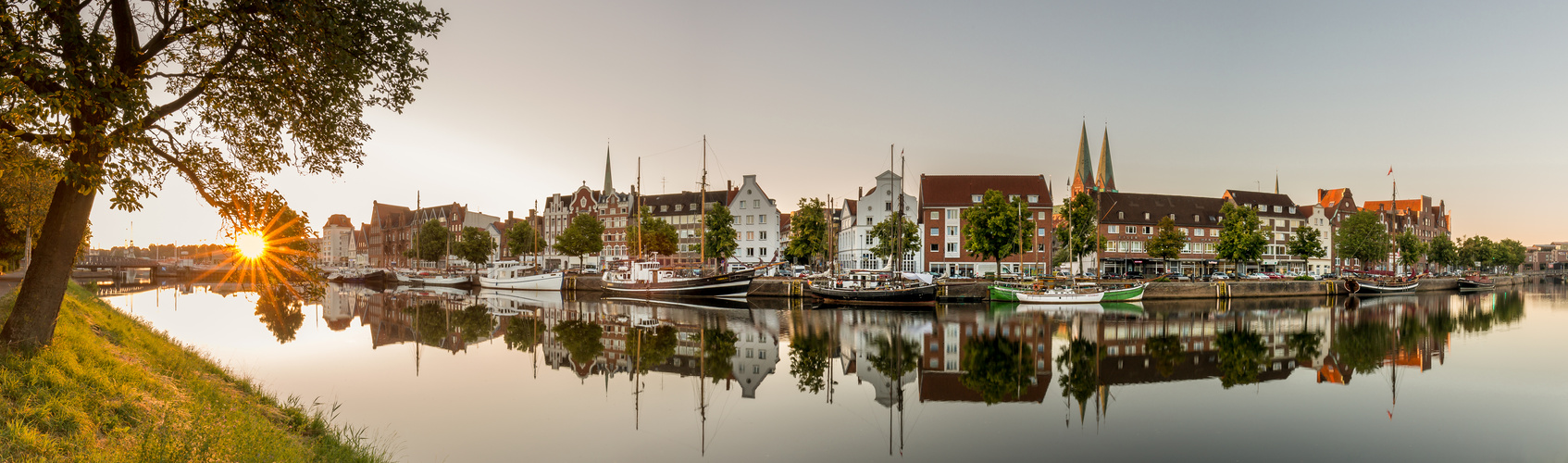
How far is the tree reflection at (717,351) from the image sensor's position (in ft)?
62.6

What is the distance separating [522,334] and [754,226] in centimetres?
5387

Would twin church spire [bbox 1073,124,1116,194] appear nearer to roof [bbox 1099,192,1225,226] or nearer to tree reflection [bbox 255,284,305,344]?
roof [bbox 1099,192,1225,226]

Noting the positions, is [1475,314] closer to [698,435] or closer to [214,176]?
[698,435]

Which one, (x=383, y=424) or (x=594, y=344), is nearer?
(x=383, y=424)

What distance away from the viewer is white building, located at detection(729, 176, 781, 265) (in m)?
80.2

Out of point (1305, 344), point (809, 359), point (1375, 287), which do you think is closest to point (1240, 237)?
point (1375, 287)

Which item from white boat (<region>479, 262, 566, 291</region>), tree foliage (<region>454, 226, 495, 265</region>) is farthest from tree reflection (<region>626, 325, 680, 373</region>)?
tree foliage (<region>454, 226, 495, 265</region>)

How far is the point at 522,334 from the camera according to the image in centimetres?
2739

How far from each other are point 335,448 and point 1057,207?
235ft

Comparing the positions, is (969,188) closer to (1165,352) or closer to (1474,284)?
(1165,352)

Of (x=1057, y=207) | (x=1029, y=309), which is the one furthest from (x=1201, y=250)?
(x=1029, y=309)

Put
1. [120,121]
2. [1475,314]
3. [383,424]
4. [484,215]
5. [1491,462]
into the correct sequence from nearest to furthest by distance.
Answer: [120,121], [1491,462], [383,424], [1475,314], [484,215]

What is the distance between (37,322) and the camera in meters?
8.83

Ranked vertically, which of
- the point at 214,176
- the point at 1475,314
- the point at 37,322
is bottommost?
the point at 1475,314
